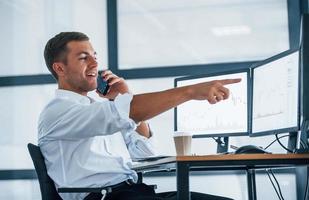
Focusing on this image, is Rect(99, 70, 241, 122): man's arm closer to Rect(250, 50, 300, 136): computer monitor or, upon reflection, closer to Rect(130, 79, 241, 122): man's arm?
Rect(130, 79, 241, 122): man's arm

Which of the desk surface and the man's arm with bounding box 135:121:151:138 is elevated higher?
the man's arm with bounding box 135:121:151:138

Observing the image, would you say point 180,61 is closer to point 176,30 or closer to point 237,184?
point 176,30

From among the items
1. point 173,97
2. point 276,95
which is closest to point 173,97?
point 173,97

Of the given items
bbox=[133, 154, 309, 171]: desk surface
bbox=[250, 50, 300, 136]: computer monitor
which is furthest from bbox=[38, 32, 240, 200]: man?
bbox=[250, 50, 300, 136]: computer monitor

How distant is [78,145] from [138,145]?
0.54 meters

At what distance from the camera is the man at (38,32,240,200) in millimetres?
1864

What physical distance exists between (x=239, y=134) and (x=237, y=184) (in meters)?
0.94

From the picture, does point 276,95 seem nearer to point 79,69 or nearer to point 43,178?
point 79,69

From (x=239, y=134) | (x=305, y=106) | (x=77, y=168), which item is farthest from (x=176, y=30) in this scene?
(x=305, y=106)

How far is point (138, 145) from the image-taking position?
270 centimetres

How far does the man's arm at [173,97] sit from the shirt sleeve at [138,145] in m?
0.79

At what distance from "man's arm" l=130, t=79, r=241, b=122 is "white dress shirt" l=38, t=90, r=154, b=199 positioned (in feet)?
0.36

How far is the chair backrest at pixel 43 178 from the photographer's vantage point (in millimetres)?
2088

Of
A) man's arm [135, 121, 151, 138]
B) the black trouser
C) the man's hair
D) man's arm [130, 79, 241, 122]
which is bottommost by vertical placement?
the black trouser
